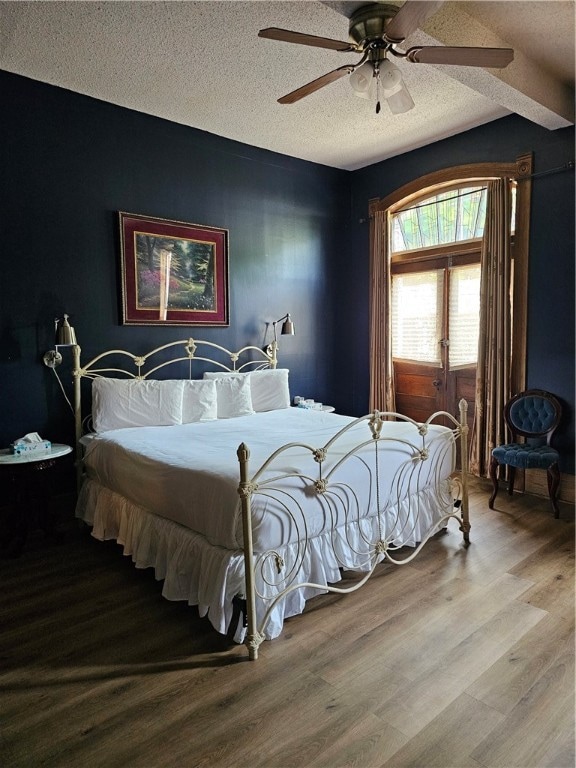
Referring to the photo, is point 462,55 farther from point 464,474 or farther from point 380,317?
point 380,317

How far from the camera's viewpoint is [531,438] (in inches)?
165

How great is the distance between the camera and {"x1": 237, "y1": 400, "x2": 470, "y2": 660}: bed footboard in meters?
2.27

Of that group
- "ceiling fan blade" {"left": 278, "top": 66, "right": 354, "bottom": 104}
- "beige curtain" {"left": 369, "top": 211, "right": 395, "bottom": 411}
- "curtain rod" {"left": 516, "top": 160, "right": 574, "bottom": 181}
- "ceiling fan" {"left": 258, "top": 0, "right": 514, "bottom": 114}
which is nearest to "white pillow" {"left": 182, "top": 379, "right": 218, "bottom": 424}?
"beige curtain" {"left": 369, "top": 211, "right": 395, "bottom": 411}

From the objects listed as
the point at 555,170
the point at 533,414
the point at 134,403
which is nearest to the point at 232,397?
the point at 134,403

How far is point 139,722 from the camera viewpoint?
6.05 feet

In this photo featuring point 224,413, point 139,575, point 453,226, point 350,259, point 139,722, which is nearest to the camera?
point 139,722

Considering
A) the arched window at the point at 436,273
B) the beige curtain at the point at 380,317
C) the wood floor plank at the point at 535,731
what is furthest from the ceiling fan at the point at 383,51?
the beige curtain at the point at 380,317

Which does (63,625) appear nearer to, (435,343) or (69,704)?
(69,704)

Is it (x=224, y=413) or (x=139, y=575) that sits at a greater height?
(x=224, y=413)

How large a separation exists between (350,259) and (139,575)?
4.13 meters

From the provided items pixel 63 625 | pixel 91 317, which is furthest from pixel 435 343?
pixel 63 625

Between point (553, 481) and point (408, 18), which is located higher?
point (408, 18)

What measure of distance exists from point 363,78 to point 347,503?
83.3 inches

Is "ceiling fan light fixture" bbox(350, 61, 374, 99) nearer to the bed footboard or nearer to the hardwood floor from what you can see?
the bed footboard
